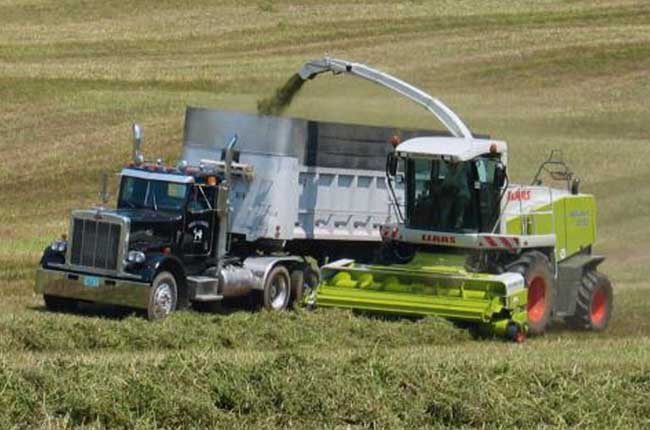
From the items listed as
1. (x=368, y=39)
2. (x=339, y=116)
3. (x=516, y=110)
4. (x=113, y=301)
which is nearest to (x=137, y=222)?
(x=113, y=301)

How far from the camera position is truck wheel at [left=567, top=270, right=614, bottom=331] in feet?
68.3

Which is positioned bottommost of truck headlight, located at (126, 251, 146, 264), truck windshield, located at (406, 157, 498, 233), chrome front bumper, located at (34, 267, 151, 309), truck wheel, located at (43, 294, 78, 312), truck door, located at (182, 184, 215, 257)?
truck wheel, located at (43, 294, 78, 312)

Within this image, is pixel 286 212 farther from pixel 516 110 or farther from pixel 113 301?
pixel 516 110

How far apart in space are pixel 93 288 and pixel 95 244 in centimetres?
60

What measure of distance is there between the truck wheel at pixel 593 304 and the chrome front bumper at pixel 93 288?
5890 mm

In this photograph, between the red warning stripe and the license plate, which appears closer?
the license plate

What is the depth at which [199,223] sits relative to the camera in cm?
2041

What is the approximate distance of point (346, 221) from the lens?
22281mm

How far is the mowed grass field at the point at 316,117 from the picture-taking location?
11727mm

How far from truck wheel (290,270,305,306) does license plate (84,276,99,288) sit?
133 inches

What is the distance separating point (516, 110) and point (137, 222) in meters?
20.0

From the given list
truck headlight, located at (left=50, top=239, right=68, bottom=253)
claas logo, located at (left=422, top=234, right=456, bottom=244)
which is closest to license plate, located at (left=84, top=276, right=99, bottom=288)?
truck headlight, located at (left=50, top=239, right=68, bottom=253)

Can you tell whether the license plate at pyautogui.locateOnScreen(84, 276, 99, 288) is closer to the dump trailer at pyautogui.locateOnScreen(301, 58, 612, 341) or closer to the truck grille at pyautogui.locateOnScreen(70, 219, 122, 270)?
the truck grille at pyautogui.locateOnScreen(70, 219, 122, 270)

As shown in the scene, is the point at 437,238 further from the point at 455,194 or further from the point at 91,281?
the point at 91,281
